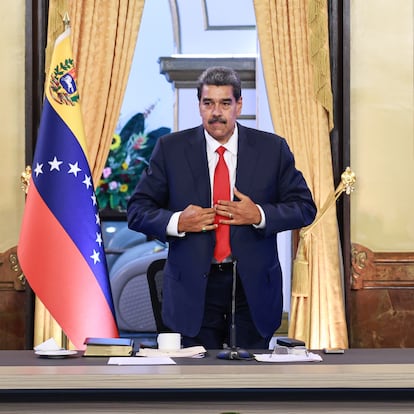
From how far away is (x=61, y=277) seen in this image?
3.74 m

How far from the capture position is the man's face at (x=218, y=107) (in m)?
3.16

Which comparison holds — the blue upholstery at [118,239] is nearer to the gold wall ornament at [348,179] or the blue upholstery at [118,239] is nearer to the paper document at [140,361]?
the gold wall ornament at [348,179]

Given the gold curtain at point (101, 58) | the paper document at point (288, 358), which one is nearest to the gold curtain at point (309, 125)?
the gold curtain at point (101, 58)

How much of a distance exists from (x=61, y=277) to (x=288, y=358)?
59.6 inches

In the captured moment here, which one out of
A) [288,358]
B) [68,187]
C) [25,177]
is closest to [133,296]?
[25,177]

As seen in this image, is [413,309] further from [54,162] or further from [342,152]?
[54,162]

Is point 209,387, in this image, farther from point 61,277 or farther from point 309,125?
point 309,125

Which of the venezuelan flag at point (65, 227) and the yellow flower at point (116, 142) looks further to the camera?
the yellow flower at point (116, 142)

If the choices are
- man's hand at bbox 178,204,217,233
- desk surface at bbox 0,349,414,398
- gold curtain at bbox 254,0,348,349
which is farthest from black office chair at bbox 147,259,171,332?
gold curtain at bbox 254,0,348,349

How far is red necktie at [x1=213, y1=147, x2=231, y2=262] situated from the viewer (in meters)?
3.18

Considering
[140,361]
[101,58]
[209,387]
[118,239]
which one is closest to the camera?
[209,387]

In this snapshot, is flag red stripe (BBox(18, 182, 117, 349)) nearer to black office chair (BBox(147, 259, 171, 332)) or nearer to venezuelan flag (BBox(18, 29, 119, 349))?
venezuelan flag (BBox(18, 29, 119, 349))

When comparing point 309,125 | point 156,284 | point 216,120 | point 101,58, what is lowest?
point 156,284

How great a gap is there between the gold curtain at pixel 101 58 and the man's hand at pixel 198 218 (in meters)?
2.29
